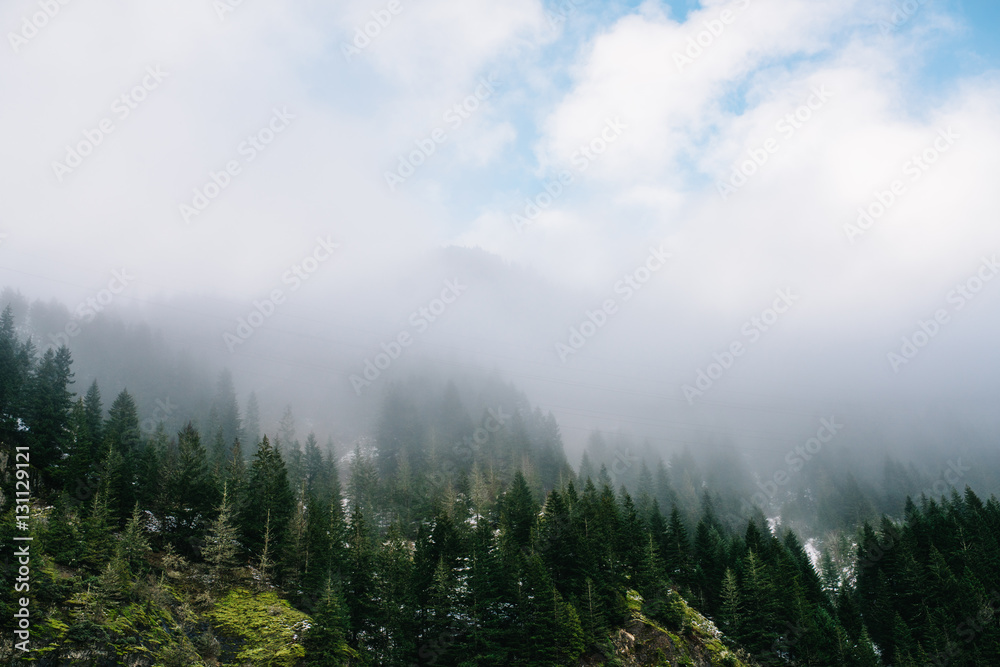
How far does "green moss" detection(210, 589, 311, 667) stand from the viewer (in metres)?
34.4

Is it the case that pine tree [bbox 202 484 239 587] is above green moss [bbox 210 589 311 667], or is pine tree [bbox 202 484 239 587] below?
above

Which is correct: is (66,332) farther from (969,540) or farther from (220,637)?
(969,540)

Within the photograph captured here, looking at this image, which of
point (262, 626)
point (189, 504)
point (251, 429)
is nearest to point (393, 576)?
point (262, 626)

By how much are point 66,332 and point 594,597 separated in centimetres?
20108

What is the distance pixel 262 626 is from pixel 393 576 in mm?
10306

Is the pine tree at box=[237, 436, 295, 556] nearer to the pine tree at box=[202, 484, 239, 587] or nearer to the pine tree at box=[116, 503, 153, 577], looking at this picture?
the pine tree at box=[202, 484, 239, 587]

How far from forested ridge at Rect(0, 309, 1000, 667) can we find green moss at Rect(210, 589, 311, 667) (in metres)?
0.16

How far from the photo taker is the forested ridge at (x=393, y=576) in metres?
34.0

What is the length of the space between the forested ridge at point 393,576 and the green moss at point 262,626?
163mm

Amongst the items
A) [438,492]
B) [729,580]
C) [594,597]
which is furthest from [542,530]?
[438,492]

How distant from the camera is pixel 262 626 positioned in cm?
3828

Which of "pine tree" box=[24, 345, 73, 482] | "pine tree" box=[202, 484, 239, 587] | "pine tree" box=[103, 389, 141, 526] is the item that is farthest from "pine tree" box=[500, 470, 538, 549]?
"pine tree" box=[24, 345, 73, 482]

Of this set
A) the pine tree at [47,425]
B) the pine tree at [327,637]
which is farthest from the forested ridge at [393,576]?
the pine tree at [47,425]

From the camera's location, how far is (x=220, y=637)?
35688 mm
